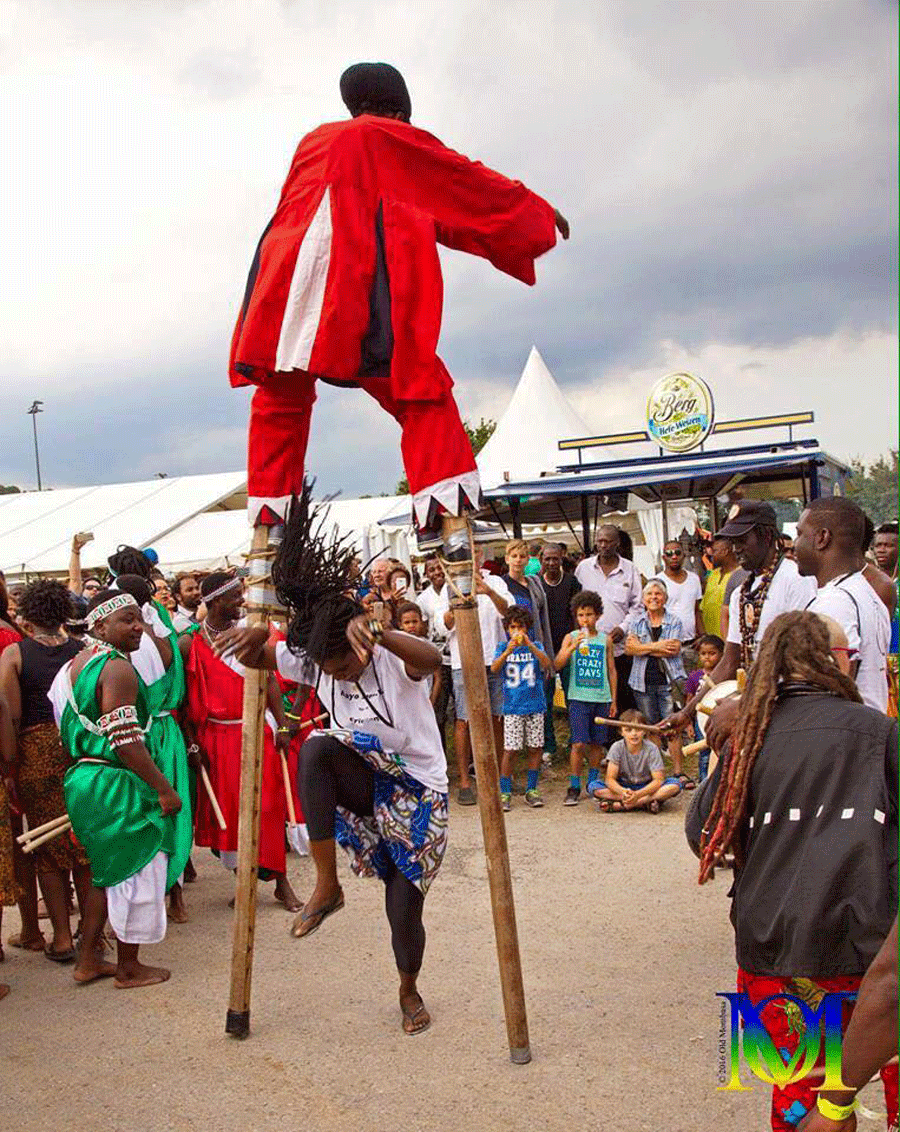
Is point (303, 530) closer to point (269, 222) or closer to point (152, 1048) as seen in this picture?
point (269, 222)

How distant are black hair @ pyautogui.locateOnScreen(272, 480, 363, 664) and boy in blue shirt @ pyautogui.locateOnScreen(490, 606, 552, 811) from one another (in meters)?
4.18

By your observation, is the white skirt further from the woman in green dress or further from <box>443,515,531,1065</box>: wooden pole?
<box>443,515,531,1065</box>: wooden pole

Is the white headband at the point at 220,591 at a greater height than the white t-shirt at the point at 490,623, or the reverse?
the white headband at the point at 220,591

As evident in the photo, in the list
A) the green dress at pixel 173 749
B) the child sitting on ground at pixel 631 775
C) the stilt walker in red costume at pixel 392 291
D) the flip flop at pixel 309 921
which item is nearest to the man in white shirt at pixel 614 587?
the child sitting on ground at pixel 631 775

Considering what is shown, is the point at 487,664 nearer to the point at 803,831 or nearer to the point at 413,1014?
the point at 413,1014

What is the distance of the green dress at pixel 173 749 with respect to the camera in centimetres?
498

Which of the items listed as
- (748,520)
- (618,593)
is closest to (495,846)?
(748,520)

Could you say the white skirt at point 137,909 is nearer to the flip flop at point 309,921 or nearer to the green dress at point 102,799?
Result: the green dress at point 102,799

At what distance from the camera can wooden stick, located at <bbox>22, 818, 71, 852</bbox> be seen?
4738 millimetres

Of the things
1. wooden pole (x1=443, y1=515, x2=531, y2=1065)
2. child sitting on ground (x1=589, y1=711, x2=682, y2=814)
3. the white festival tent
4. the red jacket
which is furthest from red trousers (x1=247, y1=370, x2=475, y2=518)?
the white festival tent

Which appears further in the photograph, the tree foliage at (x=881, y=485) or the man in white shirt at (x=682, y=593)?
the man in white shirt at (x=682, y=593)

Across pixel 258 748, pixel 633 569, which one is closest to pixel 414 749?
pixel 258 748

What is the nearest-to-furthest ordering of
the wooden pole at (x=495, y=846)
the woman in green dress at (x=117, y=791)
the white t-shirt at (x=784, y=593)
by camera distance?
the wooden pole at (x=495, y=846) → the white t-shirt at (x=784, y=593) → the woman in green dress at (x=117, y=791)

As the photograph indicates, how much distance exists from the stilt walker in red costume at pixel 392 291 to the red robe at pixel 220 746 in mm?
1699
